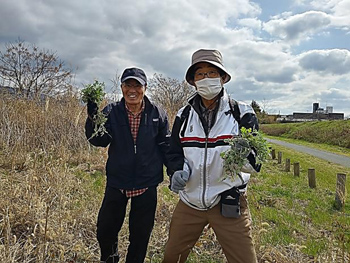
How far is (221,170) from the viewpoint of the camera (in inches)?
94.1

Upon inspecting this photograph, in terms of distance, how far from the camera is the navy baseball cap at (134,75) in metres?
2.76

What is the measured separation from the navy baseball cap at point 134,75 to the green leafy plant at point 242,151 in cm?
104

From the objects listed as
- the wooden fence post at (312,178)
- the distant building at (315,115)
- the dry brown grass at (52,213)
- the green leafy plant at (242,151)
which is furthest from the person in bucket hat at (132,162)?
the distant building at (315,115)

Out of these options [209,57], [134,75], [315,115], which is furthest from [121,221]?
[315,115]

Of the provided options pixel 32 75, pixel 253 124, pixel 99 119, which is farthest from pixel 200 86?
pixel 32 75

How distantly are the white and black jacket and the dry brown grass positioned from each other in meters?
1.09

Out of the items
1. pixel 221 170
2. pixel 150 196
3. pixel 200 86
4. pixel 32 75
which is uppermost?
pixel 32 75

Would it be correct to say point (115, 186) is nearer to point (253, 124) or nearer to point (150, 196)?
point (150, 196)

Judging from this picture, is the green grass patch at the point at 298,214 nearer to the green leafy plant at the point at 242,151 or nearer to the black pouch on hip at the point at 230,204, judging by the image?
the black pouch on hip at the point at 230,204

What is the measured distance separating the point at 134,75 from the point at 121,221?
138cm

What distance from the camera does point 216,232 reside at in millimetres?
2457

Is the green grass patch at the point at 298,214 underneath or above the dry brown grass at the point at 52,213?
underneath

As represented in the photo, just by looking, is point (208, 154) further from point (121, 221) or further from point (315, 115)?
point (315, 115)

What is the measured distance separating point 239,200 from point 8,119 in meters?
6.43
